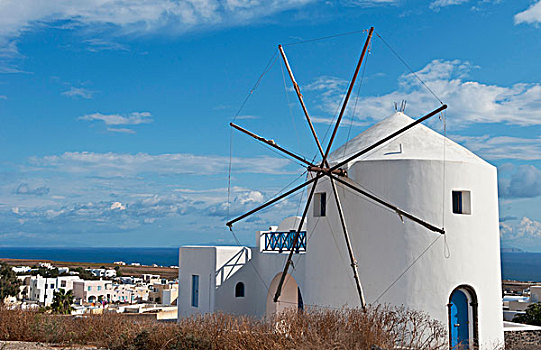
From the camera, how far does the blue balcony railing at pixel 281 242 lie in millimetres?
17031

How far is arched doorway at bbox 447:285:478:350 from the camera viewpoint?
534 inches

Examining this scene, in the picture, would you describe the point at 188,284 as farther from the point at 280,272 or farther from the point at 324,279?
the point at 324,279

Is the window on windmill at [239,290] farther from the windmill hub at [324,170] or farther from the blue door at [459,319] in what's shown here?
the blue door at [459,319]

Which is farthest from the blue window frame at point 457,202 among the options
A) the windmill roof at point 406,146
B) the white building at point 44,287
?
A: the white building at point 44,287

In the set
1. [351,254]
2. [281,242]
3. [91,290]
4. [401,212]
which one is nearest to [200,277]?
[281,242]

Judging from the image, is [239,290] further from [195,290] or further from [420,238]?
[420,238]

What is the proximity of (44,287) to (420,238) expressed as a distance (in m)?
38.8

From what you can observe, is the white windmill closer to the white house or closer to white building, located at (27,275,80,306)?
the white house

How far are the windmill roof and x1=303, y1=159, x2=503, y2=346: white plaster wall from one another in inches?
14.7

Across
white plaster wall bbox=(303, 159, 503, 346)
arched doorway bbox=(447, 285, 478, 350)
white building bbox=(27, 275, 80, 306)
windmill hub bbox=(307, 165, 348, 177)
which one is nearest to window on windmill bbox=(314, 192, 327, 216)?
white plaster wall bbox=(303, 159, 503, 346)

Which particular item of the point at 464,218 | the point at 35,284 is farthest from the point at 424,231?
the point at 35,284

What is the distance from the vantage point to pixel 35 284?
46.2 metres

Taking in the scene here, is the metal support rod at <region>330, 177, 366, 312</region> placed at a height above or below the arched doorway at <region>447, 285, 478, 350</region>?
above

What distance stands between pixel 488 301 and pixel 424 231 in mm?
2424
